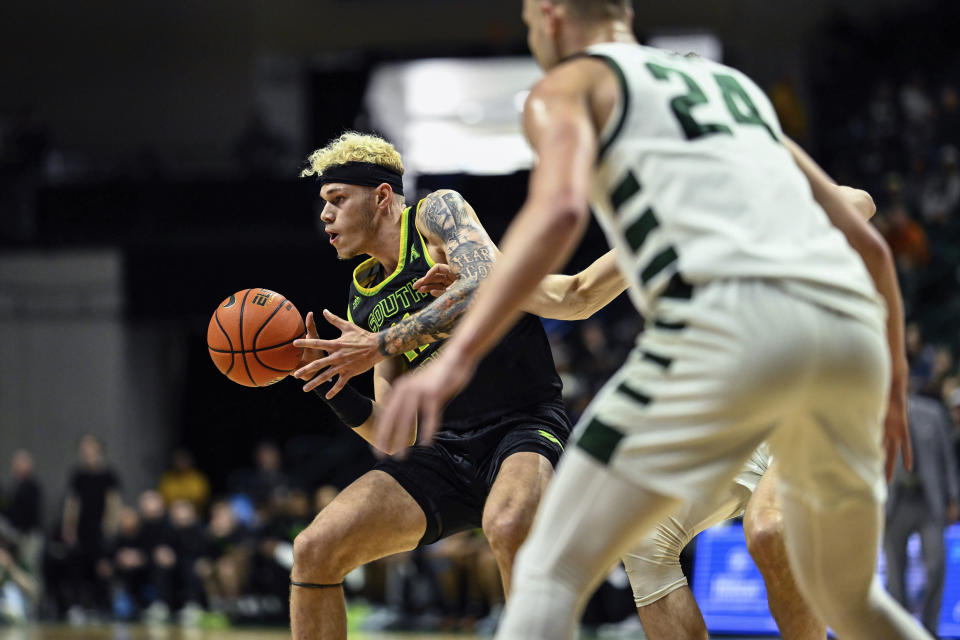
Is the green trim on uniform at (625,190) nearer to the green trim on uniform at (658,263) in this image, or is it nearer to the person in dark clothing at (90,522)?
the green trim on uniform at (658,263)

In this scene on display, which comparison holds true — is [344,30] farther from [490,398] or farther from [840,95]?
[490,398]

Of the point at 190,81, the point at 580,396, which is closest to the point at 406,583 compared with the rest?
the point at 580,396

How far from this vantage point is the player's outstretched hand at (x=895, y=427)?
3.28 metres

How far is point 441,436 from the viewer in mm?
4793

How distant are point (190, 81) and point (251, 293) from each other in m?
18.3

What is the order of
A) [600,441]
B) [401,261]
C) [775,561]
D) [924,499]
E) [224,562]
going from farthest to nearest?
1. [224,562]
2. [924,499]
3. [401,261]
4. [775,561]
5. [600,441]

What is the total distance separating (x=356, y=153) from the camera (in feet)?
16.2

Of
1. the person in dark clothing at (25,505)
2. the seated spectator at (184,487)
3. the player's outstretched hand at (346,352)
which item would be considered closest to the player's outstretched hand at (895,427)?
the player's outstretched hand at (346,352)

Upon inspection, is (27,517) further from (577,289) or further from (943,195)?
A: (577,289)

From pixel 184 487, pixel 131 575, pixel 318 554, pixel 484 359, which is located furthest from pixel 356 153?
pixel 184 487

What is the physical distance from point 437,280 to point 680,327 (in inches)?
72.1

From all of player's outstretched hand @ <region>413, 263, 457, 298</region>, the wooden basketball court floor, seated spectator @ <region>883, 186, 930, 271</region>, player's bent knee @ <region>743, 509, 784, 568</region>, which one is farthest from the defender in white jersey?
seated spectator @ <region>883, 186, 930, 271</region>

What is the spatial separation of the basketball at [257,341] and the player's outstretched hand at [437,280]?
0.55m

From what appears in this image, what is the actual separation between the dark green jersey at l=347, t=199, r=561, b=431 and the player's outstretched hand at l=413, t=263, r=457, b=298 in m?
0.30
